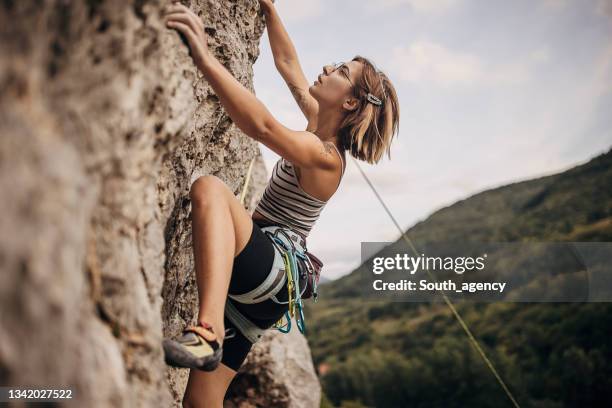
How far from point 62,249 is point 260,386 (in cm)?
470

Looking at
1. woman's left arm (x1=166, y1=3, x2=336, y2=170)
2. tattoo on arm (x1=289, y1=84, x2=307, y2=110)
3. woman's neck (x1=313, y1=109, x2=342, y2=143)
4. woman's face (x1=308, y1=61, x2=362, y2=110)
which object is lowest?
woman's left arm (x1=166, y1=3, x2=336, y2=170)

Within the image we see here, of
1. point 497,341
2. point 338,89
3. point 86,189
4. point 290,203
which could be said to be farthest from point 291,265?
point 497,341

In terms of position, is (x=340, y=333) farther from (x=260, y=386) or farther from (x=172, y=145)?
(x=172, y=145)

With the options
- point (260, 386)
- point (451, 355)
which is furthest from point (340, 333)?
point (260, 386)

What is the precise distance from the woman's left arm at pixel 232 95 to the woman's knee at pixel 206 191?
28cm

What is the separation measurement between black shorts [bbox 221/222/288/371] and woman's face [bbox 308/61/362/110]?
3.17 feet

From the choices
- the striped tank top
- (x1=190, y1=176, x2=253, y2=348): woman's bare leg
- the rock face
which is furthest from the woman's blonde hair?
the rock face

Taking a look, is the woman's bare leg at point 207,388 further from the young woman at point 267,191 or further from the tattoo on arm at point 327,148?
the tattoo on arm at point 327,148

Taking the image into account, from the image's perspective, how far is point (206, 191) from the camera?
7.30 feet

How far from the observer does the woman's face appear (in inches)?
117

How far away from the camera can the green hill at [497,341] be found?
2881 cm

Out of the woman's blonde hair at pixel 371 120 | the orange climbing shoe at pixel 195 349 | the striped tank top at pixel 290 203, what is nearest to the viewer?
the orange climbing shoe at pixel 195 349

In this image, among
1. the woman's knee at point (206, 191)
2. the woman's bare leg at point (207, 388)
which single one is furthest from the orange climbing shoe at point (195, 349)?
the woman's bare leg at point (207, 388)

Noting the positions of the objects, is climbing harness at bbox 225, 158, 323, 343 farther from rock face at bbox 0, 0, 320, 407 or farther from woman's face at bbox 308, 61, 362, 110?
woman's face at bbox 308, 61, 362, 110
